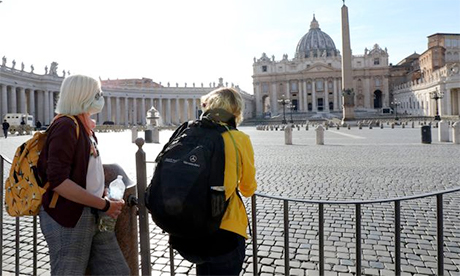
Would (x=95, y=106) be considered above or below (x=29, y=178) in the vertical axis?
above

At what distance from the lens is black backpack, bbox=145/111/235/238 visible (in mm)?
2068

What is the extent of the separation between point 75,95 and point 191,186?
102 centimetres

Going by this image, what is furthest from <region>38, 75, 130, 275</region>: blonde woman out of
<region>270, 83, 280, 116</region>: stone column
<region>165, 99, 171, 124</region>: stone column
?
<region>270, 83, 280, 116</region>: stone column

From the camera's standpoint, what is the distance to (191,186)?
6.77ft

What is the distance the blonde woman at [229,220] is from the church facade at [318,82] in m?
88.7

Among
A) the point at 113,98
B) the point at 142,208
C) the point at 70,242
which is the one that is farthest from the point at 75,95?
the point at 113,98

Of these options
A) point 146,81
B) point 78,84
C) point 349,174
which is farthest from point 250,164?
point 146,81

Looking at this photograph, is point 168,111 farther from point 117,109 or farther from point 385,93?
point 385,93

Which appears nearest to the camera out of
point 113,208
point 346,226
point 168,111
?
point 113,208

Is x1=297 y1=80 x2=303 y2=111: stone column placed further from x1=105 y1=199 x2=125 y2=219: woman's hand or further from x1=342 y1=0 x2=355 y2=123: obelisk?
x1=105 y1=199 x2=125 y2=219: woman's hand

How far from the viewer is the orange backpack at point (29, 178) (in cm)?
234

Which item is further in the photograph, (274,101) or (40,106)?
(274,101)

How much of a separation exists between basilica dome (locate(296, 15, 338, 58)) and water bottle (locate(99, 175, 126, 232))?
109m

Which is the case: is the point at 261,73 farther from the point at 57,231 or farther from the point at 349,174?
the point at 57,231
